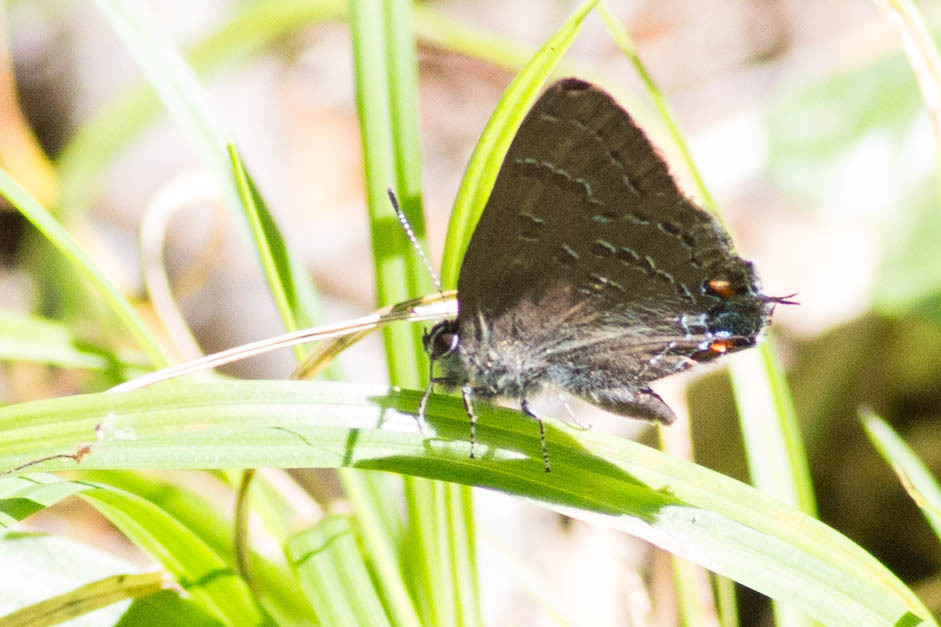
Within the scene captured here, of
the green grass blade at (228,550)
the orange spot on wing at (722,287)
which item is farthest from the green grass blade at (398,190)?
the orange spot on wing at (722,287)

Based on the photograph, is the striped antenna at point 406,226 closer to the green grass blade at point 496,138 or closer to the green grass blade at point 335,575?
the green grass blade at point 496,138

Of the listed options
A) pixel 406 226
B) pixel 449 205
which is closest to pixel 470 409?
pixel 406 226

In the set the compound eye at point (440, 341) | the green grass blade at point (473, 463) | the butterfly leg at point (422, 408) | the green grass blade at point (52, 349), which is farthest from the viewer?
the green grass blade at point (52, 349)

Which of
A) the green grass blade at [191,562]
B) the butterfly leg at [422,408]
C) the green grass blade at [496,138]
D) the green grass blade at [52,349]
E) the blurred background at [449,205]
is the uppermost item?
the blurred background at [449,205]

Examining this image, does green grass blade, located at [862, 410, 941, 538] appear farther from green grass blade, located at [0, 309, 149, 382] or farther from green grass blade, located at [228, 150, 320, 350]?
green grass blade, located at [0, 309, 149, 382]

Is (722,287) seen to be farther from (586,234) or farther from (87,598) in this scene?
(87,598)

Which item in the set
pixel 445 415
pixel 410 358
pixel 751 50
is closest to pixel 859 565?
pixel 445 415
